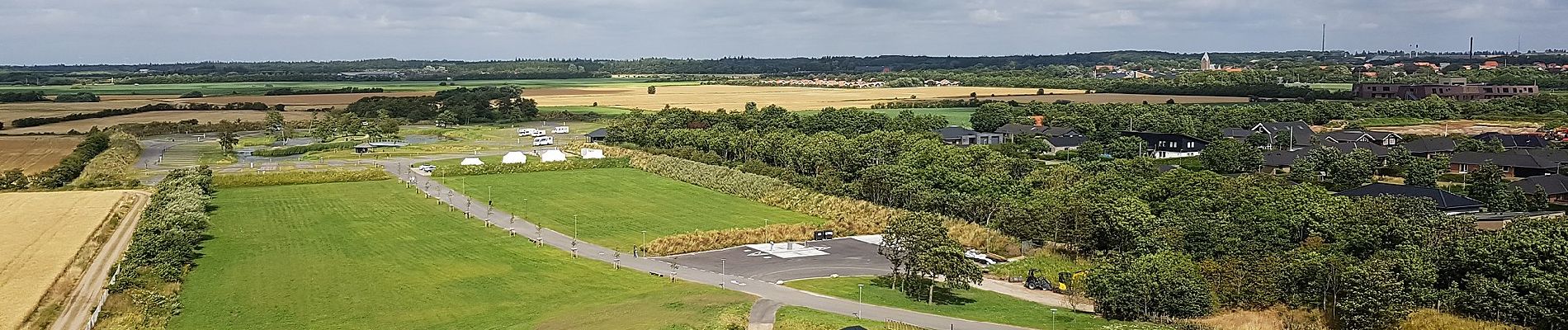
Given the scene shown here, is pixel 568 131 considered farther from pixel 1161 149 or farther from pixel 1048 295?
pixel 1048 295

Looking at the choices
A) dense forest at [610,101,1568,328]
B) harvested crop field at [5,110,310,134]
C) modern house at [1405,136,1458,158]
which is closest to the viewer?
dense forest at [610,101,1568,328]

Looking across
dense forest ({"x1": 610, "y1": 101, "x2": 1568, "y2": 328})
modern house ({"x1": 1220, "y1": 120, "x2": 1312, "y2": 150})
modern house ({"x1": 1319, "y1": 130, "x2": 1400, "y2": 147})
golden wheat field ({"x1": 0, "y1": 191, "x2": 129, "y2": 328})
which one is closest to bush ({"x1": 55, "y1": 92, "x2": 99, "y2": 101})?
golden wheat field ({"x1": 0, "y1": 191, "x2": 129, "y2": 328})

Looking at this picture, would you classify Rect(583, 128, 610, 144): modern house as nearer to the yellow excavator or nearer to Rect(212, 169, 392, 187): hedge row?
Rect(212, 169, 392, 187): hedge row

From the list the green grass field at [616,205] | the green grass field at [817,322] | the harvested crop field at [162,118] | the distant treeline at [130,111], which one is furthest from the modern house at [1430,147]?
the distant treeline at [130,111]

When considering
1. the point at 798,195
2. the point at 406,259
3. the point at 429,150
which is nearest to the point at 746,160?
the point at 798,195

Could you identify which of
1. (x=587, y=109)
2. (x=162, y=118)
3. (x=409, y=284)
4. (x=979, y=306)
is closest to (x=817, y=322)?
(x=979, y=306)

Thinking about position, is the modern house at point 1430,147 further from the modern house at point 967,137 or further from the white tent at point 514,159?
the white tent at point 514,159
